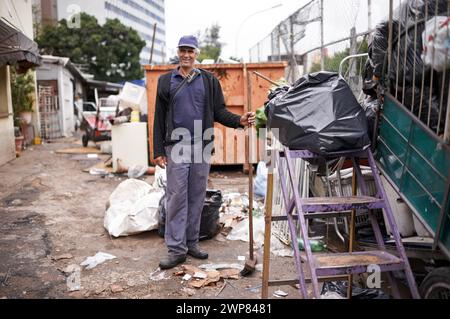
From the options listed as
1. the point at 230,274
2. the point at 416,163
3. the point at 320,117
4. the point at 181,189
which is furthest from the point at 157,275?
the point at 416,163

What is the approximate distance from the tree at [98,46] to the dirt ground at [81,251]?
80.9ft

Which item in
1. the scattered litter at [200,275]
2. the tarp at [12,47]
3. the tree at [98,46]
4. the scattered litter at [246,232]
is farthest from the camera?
the tree at [98,46]

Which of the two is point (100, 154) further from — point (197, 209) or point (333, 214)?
point (333, 214)

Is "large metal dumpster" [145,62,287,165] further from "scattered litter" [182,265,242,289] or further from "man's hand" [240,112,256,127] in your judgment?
"scattered litter" [182,265,242,289]

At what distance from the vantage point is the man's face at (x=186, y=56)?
148 inches

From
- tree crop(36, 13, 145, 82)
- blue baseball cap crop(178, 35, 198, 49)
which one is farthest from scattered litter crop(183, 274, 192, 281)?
tree crop(36, 13, 145, 82)

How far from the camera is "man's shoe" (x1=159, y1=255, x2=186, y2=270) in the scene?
147 inches

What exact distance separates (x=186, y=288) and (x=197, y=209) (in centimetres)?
89

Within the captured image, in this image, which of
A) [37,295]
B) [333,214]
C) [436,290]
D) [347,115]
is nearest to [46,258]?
[37,295]

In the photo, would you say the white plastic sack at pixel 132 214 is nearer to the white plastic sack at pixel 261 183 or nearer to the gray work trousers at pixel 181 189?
the gray work trousers at pixel 181 189

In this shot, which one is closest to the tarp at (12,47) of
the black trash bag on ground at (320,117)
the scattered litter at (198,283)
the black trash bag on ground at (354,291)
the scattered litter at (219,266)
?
the scattered litter at (219,266)

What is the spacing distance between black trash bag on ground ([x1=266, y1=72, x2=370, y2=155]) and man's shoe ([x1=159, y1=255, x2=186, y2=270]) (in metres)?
1.58

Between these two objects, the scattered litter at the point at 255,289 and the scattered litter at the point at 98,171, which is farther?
the scattered litter at the point at 98,171
